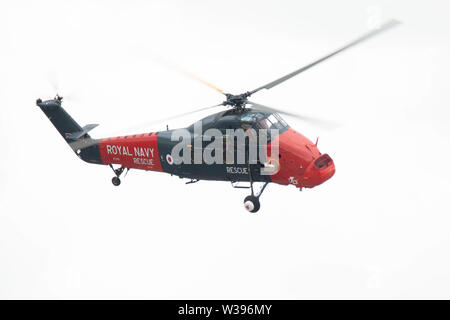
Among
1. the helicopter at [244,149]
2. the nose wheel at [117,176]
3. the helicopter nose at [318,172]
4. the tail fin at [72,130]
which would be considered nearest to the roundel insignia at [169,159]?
the helicopter at [244,149]

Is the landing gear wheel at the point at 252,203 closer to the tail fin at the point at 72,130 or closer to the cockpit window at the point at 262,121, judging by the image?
the cockpit window at the point at 262,121

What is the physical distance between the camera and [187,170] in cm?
1720

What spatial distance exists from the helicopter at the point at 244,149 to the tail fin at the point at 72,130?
85.8 inches

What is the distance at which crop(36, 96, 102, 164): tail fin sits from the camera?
19375mm

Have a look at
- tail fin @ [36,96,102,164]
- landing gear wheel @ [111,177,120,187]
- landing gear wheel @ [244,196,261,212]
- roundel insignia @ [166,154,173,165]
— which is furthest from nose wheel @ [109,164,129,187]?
landing gear wheel @ [244,196,261,212]

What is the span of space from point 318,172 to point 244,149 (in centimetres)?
250

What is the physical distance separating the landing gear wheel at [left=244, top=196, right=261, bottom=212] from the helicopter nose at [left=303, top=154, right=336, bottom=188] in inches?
69.4

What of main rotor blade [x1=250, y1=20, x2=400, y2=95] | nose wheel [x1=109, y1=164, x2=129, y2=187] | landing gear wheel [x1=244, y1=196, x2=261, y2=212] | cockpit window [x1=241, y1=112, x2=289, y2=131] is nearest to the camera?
main rotor blade [x1=250, y1=20, x2=400, y2=95]

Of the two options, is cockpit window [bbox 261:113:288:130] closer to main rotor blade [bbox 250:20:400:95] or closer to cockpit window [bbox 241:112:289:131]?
cockpit window [bbox 241:112:289:131]

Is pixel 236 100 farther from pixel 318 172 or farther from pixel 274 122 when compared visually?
pixel 318 172

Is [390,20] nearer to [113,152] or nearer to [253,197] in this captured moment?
[253,197]

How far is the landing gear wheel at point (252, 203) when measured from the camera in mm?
16109

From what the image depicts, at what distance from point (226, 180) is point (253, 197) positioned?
1.20 m

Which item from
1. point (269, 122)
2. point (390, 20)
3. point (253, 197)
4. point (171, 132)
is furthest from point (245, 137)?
point (390, 20)
